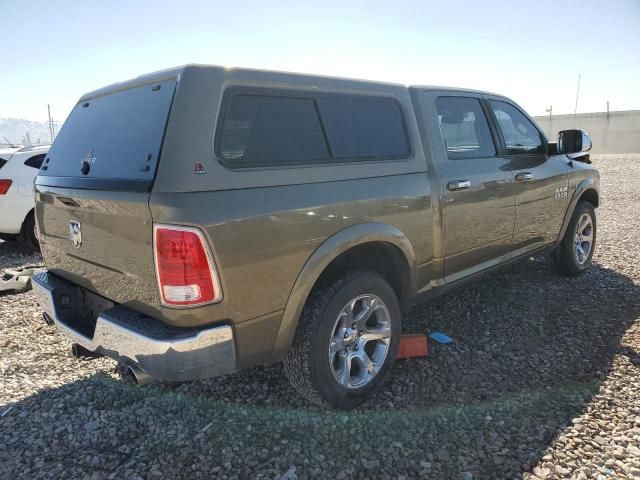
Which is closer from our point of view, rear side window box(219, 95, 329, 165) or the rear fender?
rear side window box(219, 95, 329, 165)

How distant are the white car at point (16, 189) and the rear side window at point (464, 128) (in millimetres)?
5404

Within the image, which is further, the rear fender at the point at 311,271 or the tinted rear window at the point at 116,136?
the rear fender at the point at 311,271

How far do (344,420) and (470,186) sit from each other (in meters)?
1.85

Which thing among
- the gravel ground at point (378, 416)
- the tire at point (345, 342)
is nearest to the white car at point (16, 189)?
the gravel ground at point (378, 416)

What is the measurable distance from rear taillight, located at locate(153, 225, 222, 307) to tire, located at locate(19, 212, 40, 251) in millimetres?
5465

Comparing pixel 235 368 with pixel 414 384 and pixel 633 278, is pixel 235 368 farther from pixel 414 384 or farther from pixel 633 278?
pixel 633 278

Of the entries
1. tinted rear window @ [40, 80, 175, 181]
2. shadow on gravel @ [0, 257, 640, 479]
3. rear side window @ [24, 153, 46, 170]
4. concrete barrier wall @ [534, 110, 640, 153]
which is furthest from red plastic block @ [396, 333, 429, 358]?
concrete barrier wall @ [534, 110, 640, 153]

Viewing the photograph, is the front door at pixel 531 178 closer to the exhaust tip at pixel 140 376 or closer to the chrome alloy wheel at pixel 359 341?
the chrome alloy wheel at pixel 359 341

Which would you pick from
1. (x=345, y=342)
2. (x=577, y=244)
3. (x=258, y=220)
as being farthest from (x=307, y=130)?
(x=577, y=244)

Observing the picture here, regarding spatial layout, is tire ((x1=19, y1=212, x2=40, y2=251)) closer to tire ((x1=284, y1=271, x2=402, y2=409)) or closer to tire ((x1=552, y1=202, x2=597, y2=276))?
tire ((x1=284, y1=271, x2=402, y2=409))

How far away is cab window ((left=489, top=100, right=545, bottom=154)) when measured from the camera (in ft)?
12.4

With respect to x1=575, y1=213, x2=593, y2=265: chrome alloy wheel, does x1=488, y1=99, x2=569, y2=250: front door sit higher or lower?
higher

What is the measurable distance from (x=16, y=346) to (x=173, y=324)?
2.42 metres

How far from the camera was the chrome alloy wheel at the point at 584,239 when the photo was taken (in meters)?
4.87
